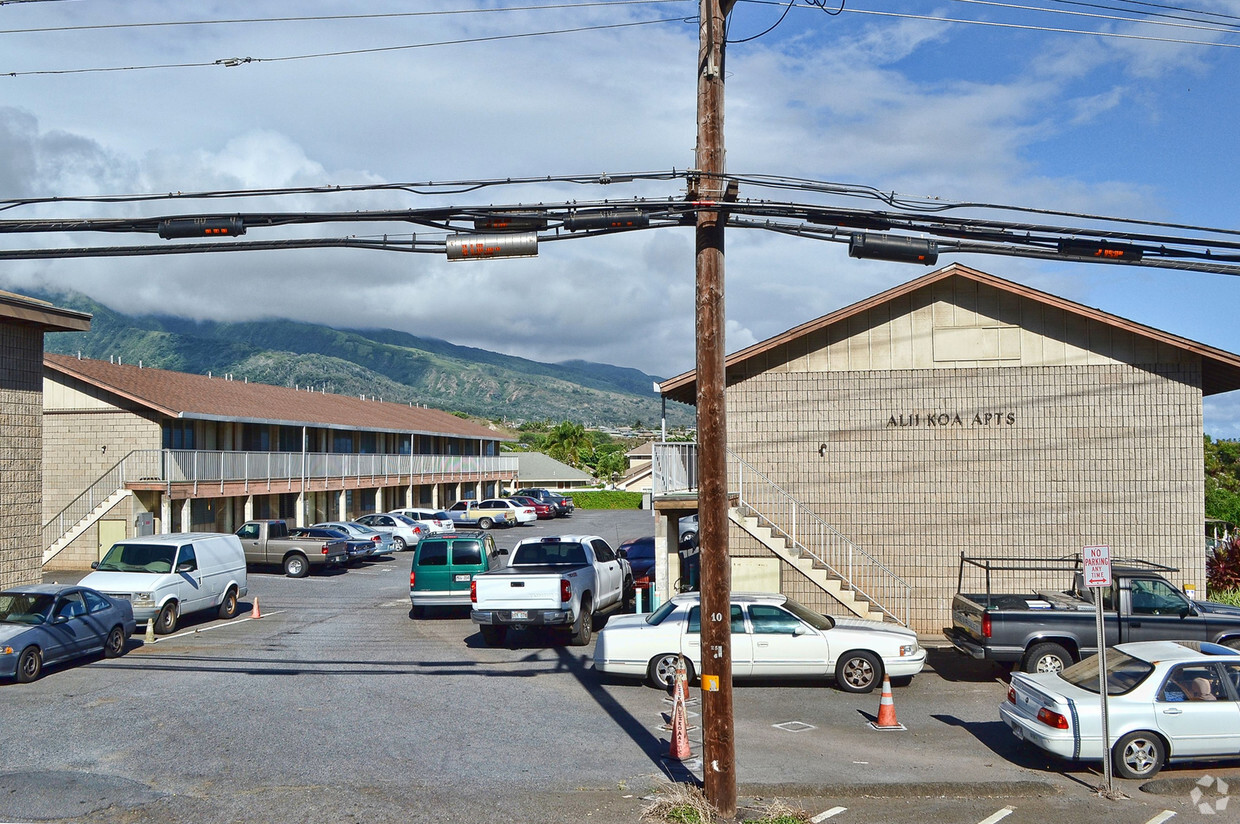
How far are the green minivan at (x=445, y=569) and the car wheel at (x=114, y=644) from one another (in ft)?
20.0

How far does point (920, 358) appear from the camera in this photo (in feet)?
64.3

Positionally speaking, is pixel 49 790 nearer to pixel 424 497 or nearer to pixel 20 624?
pixel 20 624

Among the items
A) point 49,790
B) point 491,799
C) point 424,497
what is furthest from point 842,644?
point 424,497

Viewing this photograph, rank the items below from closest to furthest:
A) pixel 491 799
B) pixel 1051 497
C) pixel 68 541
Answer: pixel 491 799 → pixel 1051 497 → pixel 68 541

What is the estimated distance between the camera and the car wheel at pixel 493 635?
728 inches

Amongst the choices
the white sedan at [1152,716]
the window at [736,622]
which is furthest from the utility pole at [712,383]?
the window at [736,622]

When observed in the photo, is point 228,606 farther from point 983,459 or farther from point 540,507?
point 540,507

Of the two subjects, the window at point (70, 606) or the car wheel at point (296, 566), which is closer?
the window at point (70, 606)

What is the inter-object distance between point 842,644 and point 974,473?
665 cm

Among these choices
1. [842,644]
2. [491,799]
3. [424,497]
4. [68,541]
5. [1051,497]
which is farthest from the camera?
[424,497]

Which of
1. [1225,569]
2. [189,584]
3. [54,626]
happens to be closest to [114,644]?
[54,626]

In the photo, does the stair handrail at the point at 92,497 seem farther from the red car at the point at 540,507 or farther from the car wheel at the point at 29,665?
the red car at the point at 540,507

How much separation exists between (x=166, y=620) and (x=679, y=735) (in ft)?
42.4

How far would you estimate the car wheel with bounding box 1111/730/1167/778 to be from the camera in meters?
10.4
